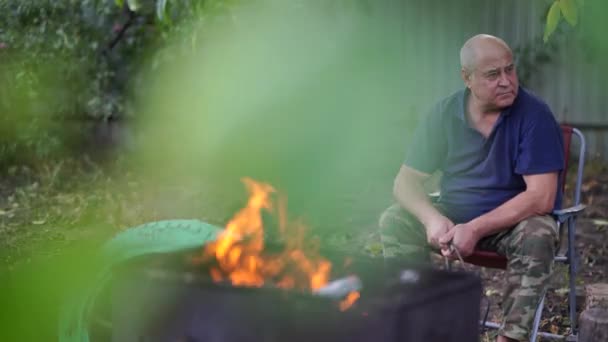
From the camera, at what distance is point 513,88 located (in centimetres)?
438

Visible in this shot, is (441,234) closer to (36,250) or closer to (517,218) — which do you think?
(517,218)

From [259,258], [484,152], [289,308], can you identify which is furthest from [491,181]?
[289,308]

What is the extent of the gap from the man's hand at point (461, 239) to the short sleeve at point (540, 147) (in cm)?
35

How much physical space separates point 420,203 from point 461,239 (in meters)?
0.34

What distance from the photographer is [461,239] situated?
4.26 meters

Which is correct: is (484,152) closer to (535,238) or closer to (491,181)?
(491,181)

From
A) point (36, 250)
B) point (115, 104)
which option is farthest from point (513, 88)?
point (115, 104)

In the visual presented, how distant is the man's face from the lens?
14.3 ft

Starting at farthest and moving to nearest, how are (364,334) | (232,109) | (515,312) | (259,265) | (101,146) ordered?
(101,146) → (232,109) → (515,312) → (259,265) → (364,334)

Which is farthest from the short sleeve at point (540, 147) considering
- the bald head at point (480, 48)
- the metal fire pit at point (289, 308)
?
the metal fire pit at point (289, 308)

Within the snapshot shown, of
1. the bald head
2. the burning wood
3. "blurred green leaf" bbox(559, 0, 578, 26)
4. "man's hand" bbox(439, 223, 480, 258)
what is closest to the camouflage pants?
"man's hand" bbox(439, 223, 480, 258)

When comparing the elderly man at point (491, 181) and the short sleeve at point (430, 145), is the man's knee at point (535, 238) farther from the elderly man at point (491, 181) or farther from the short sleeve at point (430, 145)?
the short sleeve at point (430, 145)

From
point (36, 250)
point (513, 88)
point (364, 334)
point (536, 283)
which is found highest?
point (513, 88)

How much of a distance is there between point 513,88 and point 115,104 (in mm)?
5909
